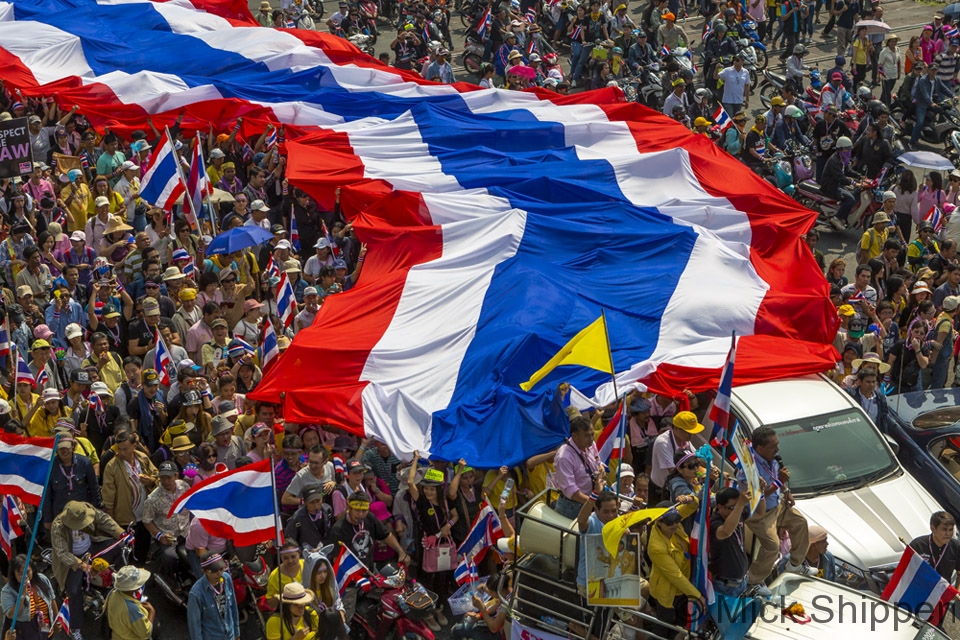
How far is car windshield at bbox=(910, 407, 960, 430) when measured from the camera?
12.8m

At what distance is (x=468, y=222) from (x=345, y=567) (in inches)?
233

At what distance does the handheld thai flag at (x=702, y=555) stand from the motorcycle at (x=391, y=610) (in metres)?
2.67

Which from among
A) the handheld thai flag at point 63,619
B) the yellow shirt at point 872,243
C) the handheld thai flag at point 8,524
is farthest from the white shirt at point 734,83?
the handheld thai flag at point 63,619

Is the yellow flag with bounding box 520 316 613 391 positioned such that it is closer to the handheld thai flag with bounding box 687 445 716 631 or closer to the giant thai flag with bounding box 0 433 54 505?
the handheld thai flag with bounding box 687 445 716 631

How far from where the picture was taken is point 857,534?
449 inches

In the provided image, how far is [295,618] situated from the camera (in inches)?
407

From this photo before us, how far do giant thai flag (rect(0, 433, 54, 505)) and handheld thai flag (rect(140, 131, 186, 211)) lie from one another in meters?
5.85

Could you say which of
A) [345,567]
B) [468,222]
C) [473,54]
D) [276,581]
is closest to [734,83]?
[473,54]

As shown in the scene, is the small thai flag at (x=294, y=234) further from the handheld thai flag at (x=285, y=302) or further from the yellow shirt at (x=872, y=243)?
the yellow shirt at (x=872, y=243)

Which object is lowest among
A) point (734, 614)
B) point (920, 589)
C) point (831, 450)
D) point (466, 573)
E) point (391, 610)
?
point (391, 610)

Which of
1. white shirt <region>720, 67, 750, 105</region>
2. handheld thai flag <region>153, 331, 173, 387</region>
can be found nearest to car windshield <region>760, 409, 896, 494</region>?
handheld thai flag <region>153, 331, 173, 387</region>

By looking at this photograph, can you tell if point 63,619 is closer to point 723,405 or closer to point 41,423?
point 41,423

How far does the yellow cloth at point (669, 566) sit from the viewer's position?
9.44 m

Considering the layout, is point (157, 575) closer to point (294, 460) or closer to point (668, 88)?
point (294, 460)
